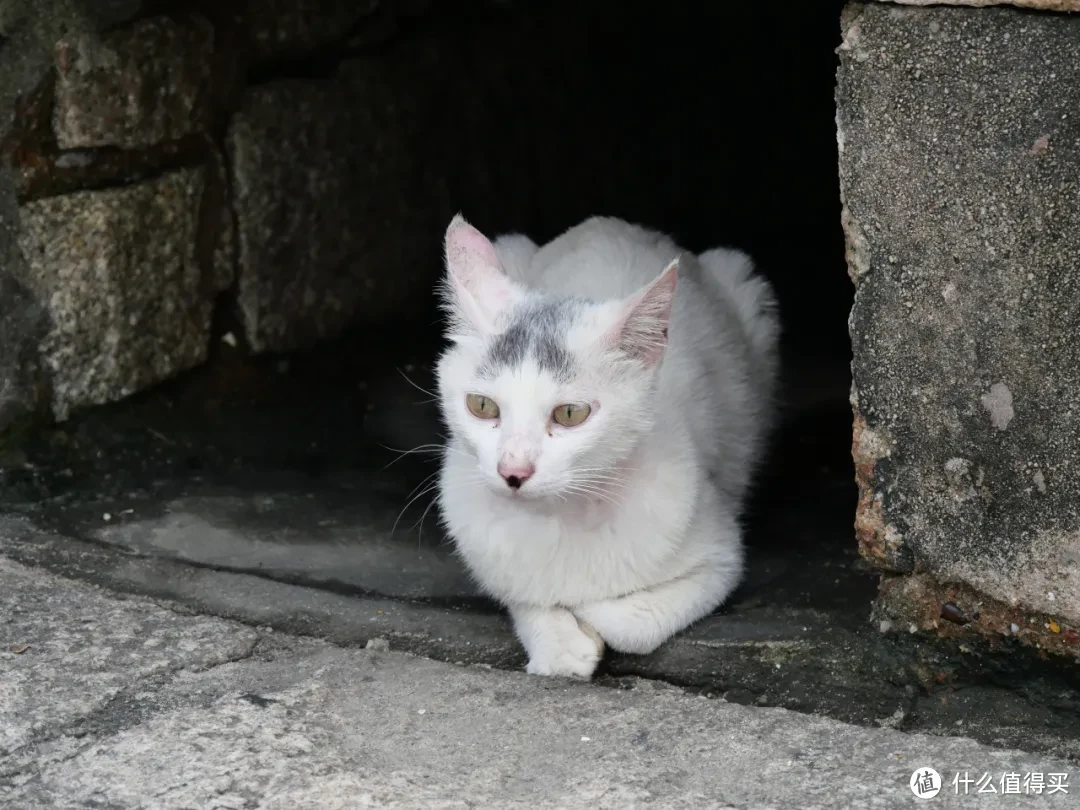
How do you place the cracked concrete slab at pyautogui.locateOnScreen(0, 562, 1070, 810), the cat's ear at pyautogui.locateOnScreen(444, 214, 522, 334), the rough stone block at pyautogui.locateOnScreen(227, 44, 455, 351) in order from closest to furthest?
1. the cracked concrete slab at pyautogui.locateOnScreen(0, 562, 1070, 810)
2. the cat's ear at pyautogui.locateOnScreen(444, 214, 522, 334)
3. the rough stone block at pyautogui.locateOnScreen(227, 44, 455, 351)

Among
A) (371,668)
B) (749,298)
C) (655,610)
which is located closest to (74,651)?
Result: (371,668)

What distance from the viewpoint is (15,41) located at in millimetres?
3367

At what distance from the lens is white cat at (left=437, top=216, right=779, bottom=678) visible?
2.62m

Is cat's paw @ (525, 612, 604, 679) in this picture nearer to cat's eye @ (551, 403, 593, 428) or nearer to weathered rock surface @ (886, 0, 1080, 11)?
cat's eye @ (551, 403, 593, 428)

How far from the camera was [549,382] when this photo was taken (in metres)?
2.61

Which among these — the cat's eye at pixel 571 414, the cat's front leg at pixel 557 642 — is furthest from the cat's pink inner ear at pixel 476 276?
the cat's front leg at pixel 557 642

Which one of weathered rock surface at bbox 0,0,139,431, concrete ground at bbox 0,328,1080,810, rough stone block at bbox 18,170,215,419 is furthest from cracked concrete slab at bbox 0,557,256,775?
rough stone block at bbox 18,170,215,419

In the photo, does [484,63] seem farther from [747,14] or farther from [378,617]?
[378,617]

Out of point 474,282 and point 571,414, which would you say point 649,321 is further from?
point 474,282

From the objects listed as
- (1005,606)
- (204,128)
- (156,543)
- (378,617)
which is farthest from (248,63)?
(1005,606)

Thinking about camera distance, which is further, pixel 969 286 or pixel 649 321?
pixel 649 321

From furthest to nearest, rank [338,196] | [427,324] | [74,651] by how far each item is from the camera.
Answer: [427,324] < [338,196] < [74,651]

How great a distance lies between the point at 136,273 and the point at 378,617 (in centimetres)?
128

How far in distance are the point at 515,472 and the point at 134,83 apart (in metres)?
1.79
